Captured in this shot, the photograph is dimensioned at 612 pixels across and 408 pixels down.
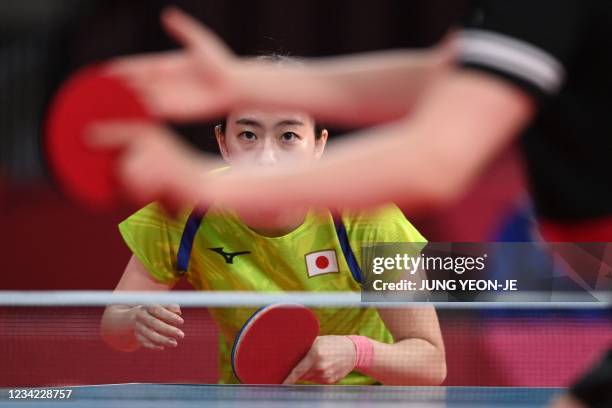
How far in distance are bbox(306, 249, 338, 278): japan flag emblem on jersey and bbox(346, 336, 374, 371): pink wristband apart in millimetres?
183

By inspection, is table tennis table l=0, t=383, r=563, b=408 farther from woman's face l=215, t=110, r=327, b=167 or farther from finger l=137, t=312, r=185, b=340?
woman's face l=215, t=110, r=327, b=167

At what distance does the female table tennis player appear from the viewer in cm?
258

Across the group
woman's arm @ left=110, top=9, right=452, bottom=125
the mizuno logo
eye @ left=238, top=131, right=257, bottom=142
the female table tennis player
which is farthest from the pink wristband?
woman's arm @ left=110, top=9, right=452, bottom=125

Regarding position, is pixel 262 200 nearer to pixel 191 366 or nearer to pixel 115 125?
pixel 115 125

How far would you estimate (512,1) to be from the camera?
3.60ft

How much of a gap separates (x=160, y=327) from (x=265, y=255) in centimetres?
37

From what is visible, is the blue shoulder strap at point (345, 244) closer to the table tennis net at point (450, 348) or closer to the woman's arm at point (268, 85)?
the table tennis net at point (450, 348)

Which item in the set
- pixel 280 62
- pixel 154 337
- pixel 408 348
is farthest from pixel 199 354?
pixel 280 62

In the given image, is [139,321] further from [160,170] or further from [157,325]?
[160,170]

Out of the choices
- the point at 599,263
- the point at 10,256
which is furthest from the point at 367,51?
the point at 599,263

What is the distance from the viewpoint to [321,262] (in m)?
2.60

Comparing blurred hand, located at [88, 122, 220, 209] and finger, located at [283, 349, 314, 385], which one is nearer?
blurred hand, located at [88, 122, 220, 209]

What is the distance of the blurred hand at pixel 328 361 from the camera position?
2578 mm

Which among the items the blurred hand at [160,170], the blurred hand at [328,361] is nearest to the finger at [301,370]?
the blurred hand at [328,361]
